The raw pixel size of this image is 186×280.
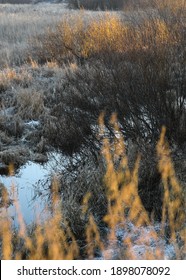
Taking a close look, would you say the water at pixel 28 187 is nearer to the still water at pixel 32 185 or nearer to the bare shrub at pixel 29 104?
the still water at pixel 32 185

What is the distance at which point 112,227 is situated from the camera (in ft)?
11.8

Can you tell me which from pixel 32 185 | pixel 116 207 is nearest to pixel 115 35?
pixel 32 185

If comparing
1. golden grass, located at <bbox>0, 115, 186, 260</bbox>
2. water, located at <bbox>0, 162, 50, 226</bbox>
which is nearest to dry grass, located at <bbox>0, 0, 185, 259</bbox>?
golden grass, located at <bbox>0, 115, 186, 260</bbox>

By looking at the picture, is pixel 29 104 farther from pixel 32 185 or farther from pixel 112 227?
pixel 112 227

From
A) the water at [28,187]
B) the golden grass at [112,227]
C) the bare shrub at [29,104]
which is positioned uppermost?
the bare shrub at [29,104]

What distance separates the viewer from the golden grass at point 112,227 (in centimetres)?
328

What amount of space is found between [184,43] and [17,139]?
114 inches

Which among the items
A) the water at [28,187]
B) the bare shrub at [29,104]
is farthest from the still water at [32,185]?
the bare shrub at [29,104]

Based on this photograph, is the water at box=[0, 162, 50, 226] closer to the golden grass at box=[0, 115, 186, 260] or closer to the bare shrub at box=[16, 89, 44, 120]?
the golden grass at box=[0, 115, 186, 260]

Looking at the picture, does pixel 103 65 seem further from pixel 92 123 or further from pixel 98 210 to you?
pixel 98 210

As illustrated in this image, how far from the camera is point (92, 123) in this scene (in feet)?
17.5

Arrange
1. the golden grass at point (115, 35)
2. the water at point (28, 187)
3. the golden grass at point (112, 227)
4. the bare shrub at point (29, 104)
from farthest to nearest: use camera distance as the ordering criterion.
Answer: the bare shrub at point (29, 104) → the golden grass at point (115, 35) → the water at point (28, 187) → the golden grass at point (112, 227)

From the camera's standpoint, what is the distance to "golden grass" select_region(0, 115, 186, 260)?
10.8 ft

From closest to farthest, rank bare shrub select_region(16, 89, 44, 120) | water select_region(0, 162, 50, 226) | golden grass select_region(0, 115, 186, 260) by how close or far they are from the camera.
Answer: golden grass select_region(0, 115, 186, 260) → water select_region(0, 162, 50, 226) → bare shrub select_region(16, 89, 44, 120)
